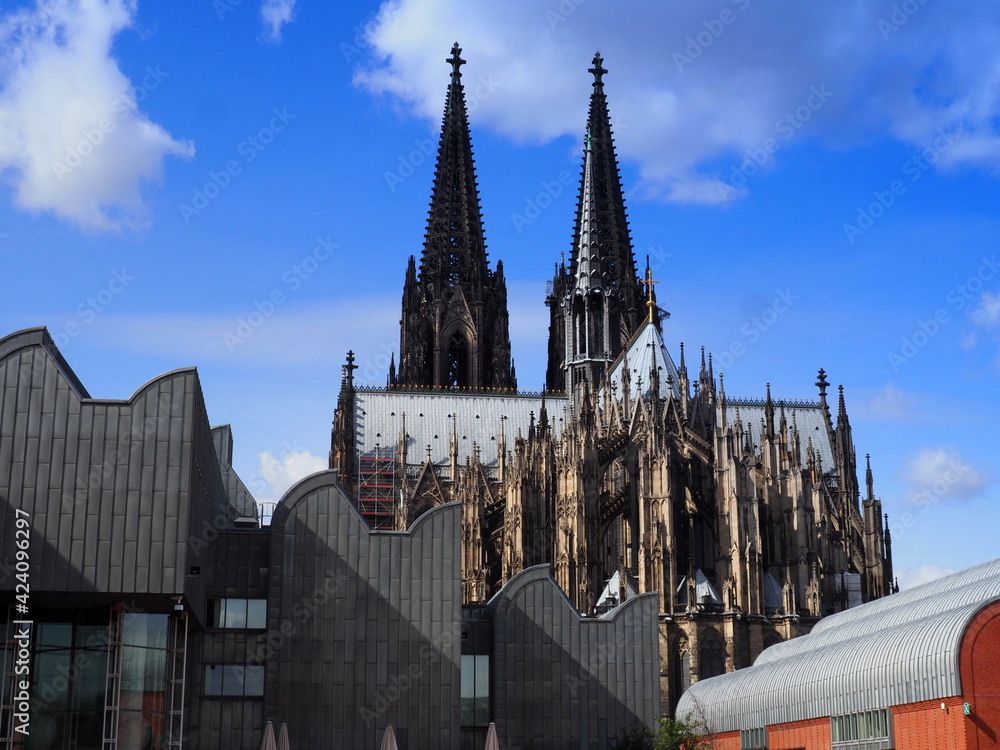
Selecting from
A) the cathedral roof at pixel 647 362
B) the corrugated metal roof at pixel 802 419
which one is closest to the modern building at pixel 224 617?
the cathedral roof at pixel 647 362

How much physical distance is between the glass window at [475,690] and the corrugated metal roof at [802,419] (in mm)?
48451

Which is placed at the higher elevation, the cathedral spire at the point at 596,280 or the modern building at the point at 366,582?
the cathedral spire at the point at 596,280

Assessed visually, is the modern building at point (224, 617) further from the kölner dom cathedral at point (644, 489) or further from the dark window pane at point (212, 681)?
the kölner dom cathedral at point (644, 489)

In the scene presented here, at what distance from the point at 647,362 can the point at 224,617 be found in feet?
142

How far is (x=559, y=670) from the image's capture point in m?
47.2

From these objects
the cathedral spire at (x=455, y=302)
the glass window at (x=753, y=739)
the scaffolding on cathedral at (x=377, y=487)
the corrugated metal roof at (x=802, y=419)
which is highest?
the cathedral spire at (x=455, y=302)

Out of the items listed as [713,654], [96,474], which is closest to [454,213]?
[713,654]

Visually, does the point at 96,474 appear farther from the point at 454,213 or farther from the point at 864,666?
the point at 454,213

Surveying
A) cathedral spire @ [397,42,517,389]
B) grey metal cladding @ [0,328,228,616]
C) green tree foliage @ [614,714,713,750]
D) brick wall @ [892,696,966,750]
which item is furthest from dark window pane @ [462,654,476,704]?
cathedral spire @ [397,42,517,389]

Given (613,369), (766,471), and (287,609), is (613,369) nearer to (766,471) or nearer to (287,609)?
(766,471)

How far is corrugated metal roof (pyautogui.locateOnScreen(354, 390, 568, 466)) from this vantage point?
96.4m

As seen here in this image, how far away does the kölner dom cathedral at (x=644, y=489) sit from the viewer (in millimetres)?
67500

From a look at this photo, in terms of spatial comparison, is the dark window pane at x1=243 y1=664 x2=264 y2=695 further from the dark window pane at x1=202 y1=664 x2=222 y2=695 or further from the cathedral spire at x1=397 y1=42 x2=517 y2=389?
the cathedral spire at x1=397 y1=42 x2=517 y2=389

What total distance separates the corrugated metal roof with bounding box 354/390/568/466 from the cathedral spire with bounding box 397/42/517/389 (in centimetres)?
446
